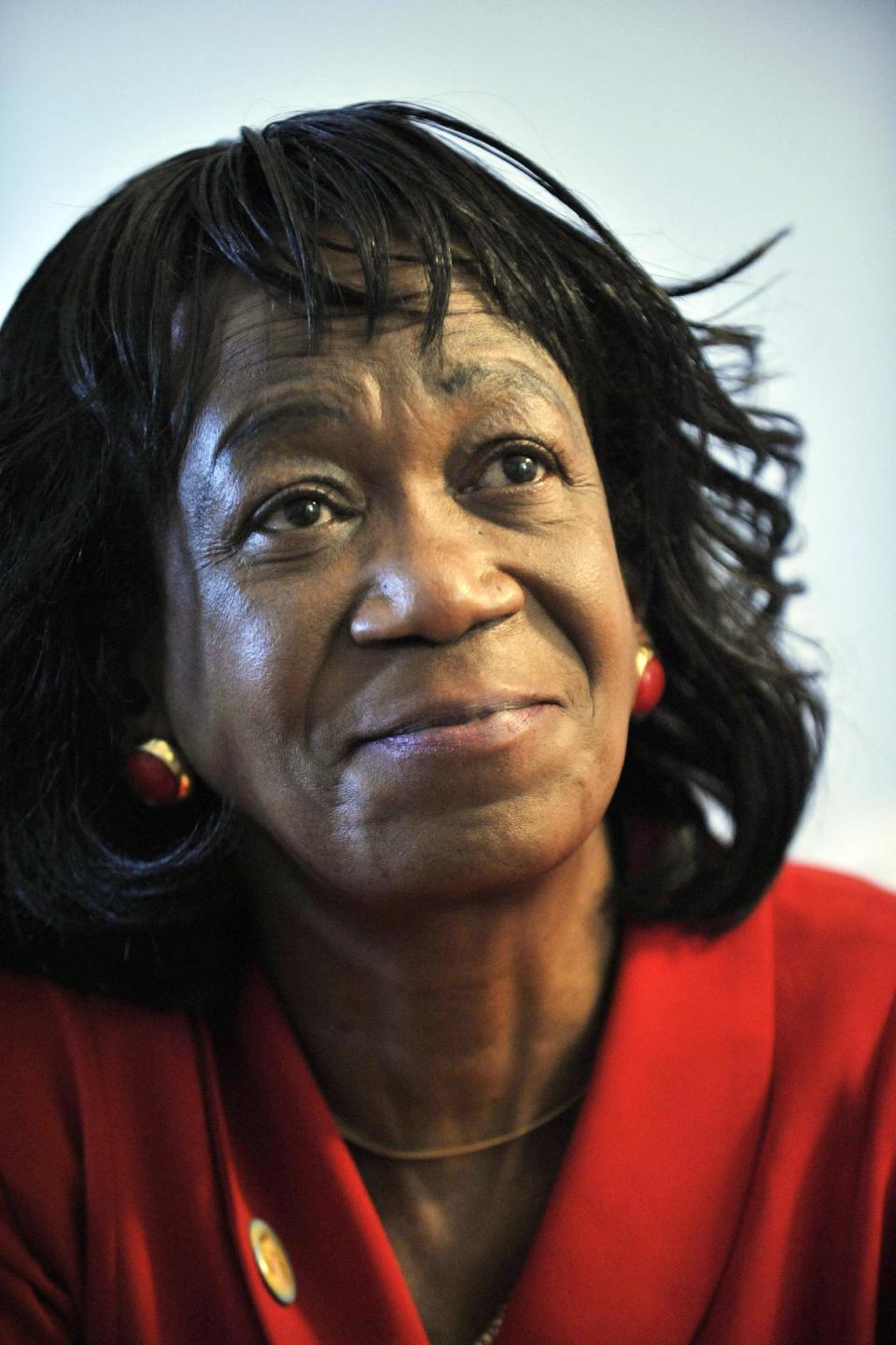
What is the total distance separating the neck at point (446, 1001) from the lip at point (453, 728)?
19cm

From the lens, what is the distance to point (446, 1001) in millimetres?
1164

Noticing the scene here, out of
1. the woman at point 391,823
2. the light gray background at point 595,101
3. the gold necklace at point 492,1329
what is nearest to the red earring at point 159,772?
the woman at point 391,823

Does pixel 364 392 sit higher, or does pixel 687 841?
pixel 364 392

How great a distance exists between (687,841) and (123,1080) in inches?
21.9

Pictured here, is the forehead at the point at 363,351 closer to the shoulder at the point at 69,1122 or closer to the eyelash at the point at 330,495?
the eyelash at the point at 330,495

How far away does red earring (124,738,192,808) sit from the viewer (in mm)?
1215

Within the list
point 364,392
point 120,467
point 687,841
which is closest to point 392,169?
point 364,392

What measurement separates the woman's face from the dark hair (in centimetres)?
4

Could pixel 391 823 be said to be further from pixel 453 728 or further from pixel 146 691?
pixel 146 691

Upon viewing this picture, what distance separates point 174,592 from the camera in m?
1.15

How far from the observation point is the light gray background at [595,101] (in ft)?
5.56

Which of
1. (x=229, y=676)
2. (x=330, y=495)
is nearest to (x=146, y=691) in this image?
(x=229, y=676)

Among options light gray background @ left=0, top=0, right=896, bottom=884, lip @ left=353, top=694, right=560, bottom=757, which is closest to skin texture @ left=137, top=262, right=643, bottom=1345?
lip @ left=353, top=694, right=560, bottom=757

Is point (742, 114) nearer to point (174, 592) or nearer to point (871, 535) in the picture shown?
point (871, 535)
